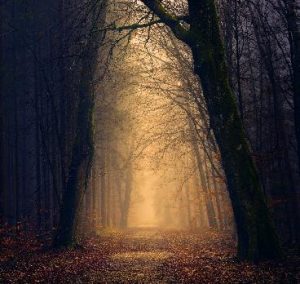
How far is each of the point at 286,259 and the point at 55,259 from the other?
7.28 m

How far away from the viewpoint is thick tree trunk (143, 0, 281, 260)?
958cm

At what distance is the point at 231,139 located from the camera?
388 inches

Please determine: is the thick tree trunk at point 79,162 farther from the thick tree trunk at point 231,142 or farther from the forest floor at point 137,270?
the thick tree trunk at point 231,142

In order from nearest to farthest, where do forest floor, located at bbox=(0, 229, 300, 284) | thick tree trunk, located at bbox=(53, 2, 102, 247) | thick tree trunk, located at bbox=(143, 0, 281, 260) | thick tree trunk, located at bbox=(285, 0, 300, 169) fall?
1. forest floor, located at bbox=(0, 229, 300, 284)
2. thick tree trunk, located at bbox=(143, 0, 281, 260)
3. thick tree trunk, located at bbox=(285, 0, 300, 169)
4. thick tree trunk, located at bbox=(53, 2, 102, 247)

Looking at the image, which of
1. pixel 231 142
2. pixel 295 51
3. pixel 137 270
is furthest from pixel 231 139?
pixel 295 51

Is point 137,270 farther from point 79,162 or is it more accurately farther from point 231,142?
point 79,162

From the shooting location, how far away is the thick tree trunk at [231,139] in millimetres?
9578

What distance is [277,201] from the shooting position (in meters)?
12.5

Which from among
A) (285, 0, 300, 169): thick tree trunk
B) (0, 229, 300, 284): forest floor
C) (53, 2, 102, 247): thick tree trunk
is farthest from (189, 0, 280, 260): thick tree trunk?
(53, 2, 102, 247): thick tree trunk

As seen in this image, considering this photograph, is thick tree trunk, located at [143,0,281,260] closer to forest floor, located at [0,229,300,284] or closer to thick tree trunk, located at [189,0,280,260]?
thick tree trunk, located at [189,0,280,260]

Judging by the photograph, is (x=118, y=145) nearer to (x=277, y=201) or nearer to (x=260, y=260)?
(x=277, y=201)

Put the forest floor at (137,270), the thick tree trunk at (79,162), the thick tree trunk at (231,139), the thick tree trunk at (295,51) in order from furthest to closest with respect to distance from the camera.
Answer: the thick tree trunk at (79,162), the thick tree trunk at (295,51), the thick tree trunk at (231,139), the forest floor at (137,270)

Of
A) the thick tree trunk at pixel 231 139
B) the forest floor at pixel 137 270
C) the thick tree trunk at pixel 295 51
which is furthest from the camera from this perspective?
the thick tree trunk at pixel 295 51

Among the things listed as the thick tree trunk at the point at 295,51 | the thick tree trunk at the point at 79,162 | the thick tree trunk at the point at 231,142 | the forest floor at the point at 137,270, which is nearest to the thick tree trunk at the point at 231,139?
the thick tree trunk at the point at 231,142
